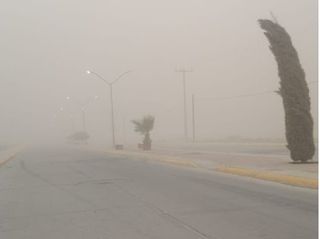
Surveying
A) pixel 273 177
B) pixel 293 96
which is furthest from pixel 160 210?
pixel 293 96

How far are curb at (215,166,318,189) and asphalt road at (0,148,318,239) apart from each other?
1.62 feet

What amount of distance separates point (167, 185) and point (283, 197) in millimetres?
5539

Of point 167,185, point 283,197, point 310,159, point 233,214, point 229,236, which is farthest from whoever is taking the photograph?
point 310,159

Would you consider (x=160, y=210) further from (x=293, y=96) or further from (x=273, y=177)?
(x=293, y=96)

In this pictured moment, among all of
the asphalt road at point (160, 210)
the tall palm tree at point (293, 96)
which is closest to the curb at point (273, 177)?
the asphalt road at point (160, 210)

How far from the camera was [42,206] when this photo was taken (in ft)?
50.9

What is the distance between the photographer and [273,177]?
20.5 m

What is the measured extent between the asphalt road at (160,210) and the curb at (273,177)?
49cm

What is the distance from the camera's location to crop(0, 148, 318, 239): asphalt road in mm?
10719

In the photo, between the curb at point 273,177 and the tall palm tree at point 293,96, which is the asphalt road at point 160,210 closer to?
the curb at point 273,177

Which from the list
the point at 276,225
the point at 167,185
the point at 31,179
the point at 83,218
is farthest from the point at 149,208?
the point at 31,179

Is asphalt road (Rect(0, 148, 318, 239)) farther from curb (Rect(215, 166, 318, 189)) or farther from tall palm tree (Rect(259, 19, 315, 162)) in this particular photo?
tall palm tree (Rect(259, 19, 315, 162))

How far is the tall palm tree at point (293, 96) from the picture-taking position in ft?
82.0

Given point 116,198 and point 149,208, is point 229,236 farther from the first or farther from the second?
point 116,198
